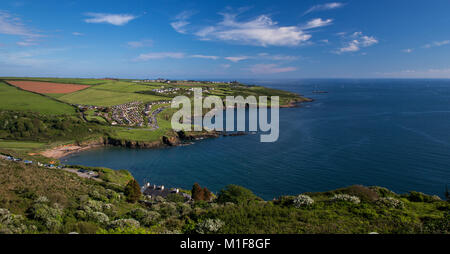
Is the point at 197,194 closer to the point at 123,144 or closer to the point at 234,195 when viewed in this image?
the point at 234,195

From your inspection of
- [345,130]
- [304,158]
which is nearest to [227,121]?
[345,130]

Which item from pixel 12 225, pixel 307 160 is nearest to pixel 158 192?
pixel 12 225

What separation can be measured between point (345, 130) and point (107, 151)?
182 feet

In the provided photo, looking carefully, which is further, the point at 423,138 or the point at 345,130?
the point at 345,130

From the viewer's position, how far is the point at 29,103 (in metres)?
79.9

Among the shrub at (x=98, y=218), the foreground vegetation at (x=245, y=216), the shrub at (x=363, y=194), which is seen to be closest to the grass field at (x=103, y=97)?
the foreground vegetation at (x=245, y=216)

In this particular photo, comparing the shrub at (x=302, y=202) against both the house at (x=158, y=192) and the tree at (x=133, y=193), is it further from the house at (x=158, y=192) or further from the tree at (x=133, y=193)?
the house at (x=158, y=192)
